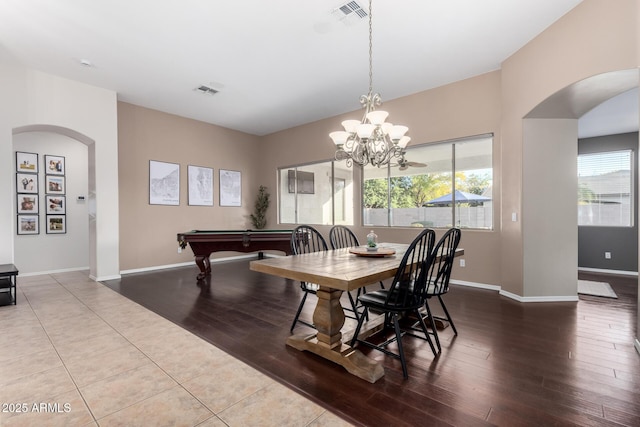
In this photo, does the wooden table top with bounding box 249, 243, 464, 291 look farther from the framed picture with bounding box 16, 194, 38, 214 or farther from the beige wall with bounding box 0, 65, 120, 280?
the framed picture with bounding box 16, 194, 38, 214

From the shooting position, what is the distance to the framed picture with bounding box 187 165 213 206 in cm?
694

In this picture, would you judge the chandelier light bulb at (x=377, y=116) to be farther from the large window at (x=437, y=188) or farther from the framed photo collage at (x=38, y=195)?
the framed photo collage at (x=38, y=195)

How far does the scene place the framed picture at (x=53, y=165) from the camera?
5844 mm

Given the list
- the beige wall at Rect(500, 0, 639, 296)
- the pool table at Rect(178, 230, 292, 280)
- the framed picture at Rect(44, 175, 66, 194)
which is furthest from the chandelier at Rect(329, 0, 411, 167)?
the framed picture at Rect(44, 175, 66, 194)

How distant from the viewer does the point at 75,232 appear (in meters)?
6.17

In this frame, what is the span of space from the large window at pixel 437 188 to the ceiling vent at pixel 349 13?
2.15 m

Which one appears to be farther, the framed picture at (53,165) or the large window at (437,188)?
the framed picture at (53,165)

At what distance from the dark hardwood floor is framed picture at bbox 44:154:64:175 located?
3747 millimetres

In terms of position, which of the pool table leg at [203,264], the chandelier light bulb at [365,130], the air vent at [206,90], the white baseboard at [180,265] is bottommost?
the white baseboard at [180,265]

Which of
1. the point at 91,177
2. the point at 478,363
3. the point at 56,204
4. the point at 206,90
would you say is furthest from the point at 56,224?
the point at 478,363

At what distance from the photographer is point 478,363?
2340 millimetres

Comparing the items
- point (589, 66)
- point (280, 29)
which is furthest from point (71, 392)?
point (589, 66)

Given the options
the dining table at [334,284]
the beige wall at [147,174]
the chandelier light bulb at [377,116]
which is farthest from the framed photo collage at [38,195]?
the chandelier light bulb at [377,116]

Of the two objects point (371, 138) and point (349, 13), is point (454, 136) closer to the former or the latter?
point (371, 138)
